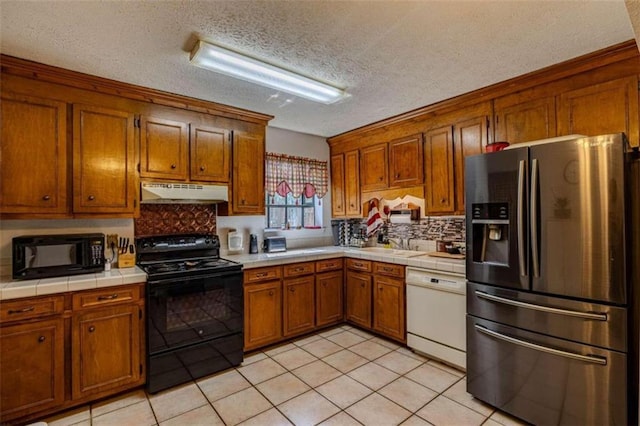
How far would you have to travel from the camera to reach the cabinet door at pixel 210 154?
3.15 meters

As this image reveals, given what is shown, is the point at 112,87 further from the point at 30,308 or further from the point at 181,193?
the point at 30,308

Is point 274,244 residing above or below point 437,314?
above

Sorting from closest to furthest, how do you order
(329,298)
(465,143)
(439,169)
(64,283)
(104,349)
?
(64,283) < (104,349) < (465,143) < (439,169) < (329,298)

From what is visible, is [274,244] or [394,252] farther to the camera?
[274,244]

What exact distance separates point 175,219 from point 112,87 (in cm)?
131

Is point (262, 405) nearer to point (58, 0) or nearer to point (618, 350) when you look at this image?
point (618, 350)

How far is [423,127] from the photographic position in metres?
3.51

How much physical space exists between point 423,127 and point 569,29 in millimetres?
1613

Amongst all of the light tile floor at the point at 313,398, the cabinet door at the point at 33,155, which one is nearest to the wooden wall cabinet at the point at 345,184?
the light tile floor at the point at 313,398

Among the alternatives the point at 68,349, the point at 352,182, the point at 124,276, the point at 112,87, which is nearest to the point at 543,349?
the point at 352,182

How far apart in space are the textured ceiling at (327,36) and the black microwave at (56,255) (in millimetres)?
1323

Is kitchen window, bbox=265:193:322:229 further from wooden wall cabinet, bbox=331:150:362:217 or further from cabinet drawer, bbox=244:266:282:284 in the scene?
cabinet drawer, bbox=244:266:282:284

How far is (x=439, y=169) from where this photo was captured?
3354 millimetres

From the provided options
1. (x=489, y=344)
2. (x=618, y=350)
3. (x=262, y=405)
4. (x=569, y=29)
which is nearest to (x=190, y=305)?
(x=262, y=405)
